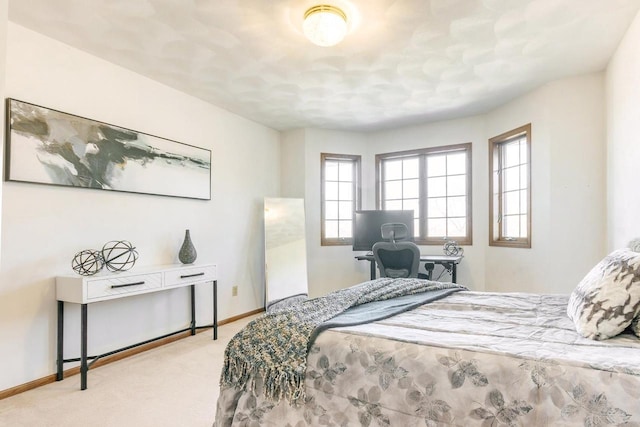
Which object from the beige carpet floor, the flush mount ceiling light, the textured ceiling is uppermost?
the textured ceiling

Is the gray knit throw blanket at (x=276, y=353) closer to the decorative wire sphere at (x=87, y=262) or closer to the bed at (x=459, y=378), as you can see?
the bed at (x=459, y=378)

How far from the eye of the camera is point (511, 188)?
4277 mm

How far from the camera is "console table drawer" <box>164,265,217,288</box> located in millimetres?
3158

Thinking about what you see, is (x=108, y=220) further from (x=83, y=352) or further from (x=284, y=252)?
(x=284, y=252)

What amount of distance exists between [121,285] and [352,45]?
2491 millimetres

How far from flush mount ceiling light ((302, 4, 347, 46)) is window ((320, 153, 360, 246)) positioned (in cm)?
281

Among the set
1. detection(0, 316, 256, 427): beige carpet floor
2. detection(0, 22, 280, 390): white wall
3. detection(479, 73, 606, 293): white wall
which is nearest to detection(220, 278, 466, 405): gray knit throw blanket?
detection(0, 316, 256, 427): beige carpet floor

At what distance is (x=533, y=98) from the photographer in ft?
12.5

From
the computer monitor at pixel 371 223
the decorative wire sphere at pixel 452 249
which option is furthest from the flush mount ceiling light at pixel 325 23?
the decorative wire sphere at pixel 452 249

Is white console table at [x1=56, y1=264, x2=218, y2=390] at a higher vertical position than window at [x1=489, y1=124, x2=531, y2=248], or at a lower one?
lower

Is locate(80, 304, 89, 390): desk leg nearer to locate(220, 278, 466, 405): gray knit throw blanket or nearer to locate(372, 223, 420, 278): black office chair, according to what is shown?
locate(220, 278, 466, 405): gray knit throw blanket

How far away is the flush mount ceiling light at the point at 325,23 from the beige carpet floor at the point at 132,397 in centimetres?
244

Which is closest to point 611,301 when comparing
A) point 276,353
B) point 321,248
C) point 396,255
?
point 276,353

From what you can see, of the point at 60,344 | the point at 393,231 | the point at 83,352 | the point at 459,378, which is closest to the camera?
the point at 459,378
